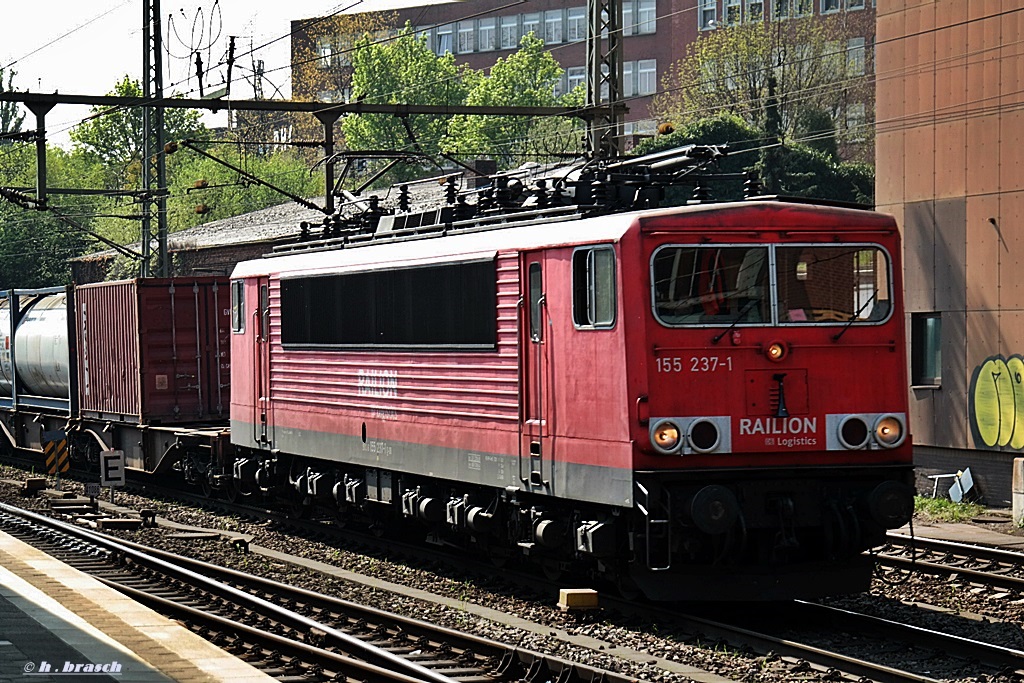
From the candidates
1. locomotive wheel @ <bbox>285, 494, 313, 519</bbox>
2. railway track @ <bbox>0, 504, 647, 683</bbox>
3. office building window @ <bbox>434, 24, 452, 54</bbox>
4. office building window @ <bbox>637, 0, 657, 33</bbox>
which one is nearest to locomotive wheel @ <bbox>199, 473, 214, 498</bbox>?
locomotive wheel @ <bbox>285, 494, 313, 519</bbox>

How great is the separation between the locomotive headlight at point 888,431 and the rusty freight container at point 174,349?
1484 cm

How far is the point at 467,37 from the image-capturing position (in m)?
88.6

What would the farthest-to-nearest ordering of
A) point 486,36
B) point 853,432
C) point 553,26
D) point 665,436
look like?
point 486,36 < point 553,26 < point 853,432 < point 665,436

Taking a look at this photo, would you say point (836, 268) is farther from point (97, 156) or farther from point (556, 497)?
point (97, 156)

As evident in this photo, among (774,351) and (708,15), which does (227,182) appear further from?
(774,351)

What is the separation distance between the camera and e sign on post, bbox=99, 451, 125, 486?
2321cm

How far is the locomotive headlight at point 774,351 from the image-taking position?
487 inches

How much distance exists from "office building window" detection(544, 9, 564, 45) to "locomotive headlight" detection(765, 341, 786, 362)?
73.4 m

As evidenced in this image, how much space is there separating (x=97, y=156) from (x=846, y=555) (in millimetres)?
78592

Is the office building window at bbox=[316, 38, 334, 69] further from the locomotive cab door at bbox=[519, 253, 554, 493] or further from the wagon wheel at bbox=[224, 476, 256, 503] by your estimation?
the locomotive cab door at bbox=[519, 253, 554, 493]

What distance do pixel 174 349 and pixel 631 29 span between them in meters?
59.5

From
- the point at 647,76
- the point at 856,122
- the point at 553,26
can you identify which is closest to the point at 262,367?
the point at 856,122

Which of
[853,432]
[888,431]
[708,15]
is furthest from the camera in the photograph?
[708,15]

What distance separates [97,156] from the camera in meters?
86.0
